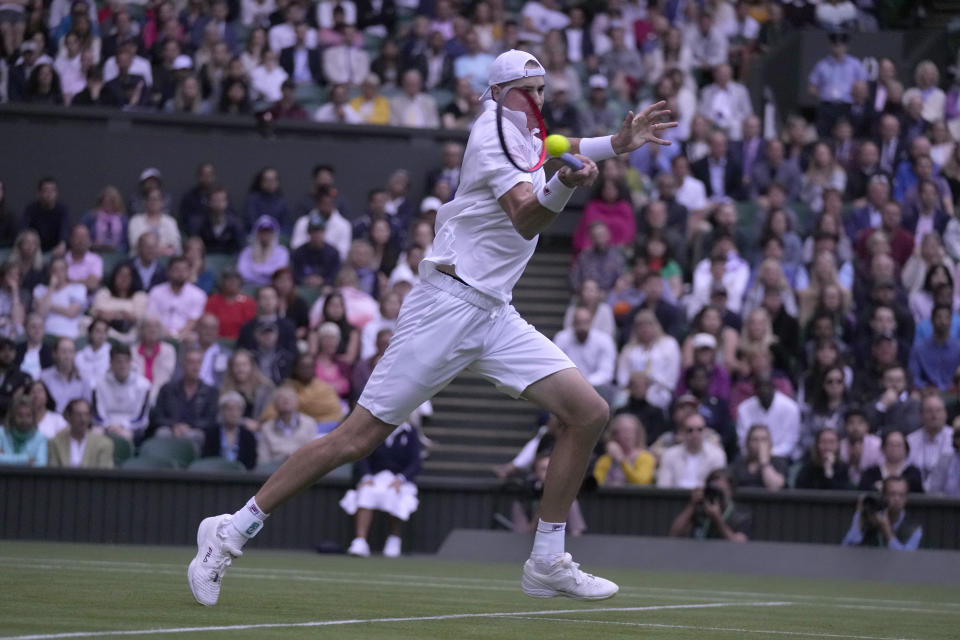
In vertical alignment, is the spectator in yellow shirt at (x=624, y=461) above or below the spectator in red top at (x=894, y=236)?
below

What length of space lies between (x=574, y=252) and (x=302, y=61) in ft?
14.9

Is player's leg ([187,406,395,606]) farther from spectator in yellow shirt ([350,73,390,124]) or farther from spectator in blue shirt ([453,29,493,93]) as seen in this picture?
spectator in blue shirt ([453,29,493,93])

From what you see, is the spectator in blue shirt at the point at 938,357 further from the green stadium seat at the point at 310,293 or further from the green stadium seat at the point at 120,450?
the green stadium seat at the point at 120,450

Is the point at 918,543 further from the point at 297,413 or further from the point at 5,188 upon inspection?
the point at 5,188

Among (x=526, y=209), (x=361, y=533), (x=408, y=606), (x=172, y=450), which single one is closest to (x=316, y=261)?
(x=172, y=450)

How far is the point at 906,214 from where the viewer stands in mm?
17969

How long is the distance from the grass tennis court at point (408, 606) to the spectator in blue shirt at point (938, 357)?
4.78 meters

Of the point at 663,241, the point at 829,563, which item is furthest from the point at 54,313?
the point at 829,563

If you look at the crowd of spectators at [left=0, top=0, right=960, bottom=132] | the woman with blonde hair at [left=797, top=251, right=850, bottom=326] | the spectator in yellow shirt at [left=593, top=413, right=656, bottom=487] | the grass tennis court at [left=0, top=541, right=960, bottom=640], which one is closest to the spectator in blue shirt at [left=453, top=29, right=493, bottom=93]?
the crowd of spectators at [left=0, top=0, right=960, bottom=132]

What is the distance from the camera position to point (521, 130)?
23.4 feet

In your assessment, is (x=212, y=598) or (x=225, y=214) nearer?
(x=212, y=598)

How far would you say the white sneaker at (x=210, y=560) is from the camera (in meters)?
6.71

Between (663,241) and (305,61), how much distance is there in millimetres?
5685

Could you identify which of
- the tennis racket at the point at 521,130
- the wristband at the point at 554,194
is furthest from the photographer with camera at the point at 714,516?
the wristband at the point at 554,194
